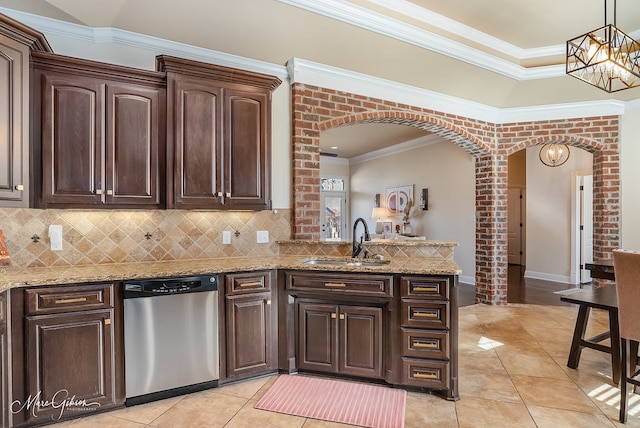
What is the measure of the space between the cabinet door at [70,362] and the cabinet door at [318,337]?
131cm

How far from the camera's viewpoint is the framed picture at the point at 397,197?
801 cm

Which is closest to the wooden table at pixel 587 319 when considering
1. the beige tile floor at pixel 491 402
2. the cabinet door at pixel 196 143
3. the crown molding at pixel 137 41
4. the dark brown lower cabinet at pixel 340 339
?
the beige tile floor at pixel 491 402

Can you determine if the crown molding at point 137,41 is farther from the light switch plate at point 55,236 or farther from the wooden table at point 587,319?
the wooden table at point 587,319

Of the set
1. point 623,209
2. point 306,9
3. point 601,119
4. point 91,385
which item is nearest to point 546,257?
point 623,209

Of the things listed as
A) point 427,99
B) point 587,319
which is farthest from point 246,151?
point 587,319

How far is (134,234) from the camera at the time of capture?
287 centimetres

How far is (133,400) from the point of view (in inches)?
92.7

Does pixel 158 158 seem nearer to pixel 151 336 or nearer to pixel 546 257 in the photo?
pixel 151 336

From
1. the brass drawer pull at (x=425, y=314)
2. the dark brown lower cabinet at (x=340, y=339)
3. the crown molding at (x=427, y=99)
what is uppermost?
the crown molding at (x=427, y=99)

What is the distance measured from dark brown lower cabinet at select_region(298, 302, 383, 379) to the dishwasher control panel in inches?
29.0

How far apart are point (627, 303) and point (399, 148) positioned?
20.9 feet

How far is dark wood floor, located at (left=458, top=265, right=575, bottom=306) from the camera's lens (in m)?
5.27

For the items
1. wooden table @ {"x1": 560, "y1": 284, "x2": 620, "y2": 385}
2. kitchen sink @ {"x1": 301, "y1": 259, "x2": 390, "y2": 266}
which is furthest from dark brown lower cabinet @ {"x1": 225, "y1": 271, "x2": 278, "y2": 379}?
wooden table @ {"x1": 560, "y1": 284, "x2": 620, "y2": 385}

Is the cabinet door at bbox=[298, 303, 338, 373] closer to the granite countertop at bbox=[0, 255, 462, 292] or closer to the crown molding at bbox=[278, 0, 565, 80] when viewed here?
the granite countertop at bbox=[0, 255, 462, 292]
